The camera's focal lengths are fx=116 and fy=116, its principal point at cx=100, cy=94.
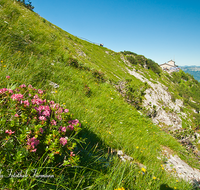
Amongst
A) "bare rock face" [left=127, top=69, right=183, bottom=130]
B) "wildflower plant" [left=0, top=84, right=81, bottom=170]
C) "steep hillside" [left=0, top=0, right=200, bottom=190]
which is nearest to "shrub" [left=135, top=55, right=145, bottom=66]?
"bare rock face" [left=127, top=69, right=183, bottom=130]

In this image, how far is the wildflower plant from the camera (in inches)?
50.3

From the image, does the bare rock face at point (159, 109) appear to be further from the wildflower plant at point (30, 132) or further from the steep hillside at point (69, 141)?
the wildflower plant at point (30, 132)

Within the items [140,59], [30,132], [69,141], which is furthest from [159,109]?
[140,59]

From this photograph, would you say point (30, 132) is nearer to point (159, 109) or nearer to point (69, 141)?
point (69, 141)

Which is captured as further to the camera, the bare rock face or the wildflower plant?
the bare rock face

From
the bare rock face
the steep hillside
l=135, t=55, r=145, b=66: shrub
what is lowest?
the steep hillside

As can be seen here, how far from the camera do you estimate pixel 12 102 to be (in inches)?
61.4

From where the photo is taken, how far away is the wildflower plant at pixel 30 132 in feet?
4.19

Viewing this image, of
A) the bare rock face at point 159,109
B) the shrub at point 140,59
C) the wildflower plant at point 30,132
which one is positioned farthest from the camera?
the shrub at point 140,59

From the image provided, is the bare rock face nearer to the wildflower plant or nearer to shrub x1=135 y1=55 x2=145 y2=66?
shrub x1=135 y1=55 x2=145 y2=66

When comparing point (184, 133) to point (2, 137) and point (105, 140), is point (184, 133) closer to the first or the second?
point (105, 140)

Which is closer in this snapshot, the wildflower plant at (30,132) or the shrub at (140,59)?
the wildflower plant at (30,132)

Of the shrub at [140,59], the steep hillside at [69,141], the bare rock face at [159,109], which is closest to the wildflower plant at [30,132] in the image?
the steep hillside at [69,141]

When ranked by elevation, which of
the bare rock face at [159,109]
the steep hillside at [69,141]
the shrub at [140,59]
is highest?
the shrub at [140,59]
